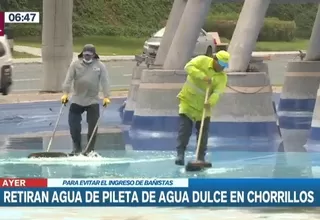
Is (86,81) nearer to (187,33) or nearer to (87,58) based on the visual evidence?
(87,58)

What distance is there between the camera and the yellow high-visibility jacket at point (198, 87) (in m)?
13.1

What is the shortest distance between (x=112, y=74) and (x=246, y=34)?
2022cm

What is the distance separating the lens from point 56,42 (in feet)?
94.8

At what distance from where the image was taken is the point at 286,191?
9.81 metres

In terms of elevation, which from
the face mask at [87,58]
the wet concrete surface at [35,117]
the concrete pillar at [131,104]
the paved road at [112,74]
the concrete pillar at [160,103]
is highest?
the face mask at [87,58]

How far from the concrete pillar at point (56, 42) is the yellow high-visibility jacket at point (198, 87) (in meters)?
15.5

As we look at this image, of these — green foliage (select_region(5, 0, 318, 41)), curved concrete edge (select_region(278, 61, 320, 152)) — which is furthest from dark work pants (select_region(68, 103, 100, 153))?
green foliage (select_region(5, 0, 318, 41))

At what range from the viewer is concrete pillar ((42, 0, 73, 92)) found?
28.7m

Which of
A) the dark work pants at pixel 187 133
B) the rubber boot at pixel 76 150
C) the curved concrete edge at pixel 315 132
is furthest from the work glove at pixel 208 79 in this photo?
the curved concrete edge at pixel 315 132

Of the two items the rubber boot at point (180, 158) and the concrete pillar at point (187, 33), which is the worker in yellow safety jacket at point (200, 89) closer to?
the rubber boot at point (180, 158)

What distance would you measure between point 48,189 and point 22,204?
1.08 ft

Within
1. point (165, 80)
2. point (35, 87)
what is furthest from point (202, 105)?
point (35, 87)

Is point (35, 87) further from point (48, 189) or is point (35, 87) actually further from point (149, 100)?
point (48, 189)
